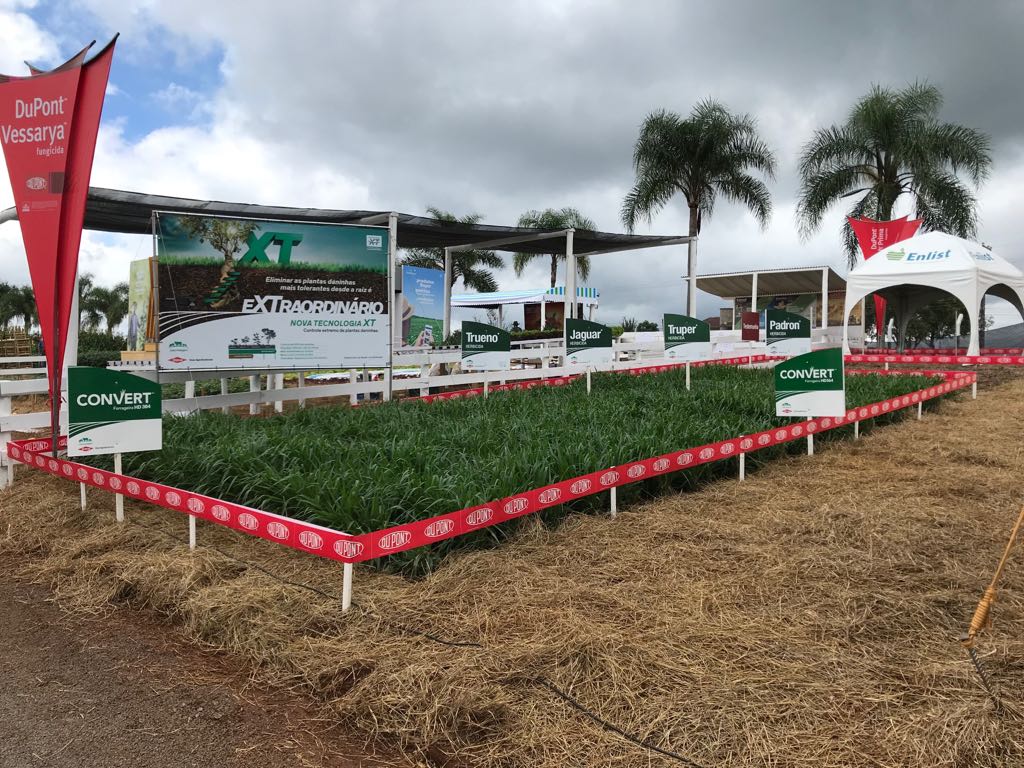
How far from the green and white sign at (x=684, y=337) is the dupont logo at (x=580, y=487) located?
8143mm

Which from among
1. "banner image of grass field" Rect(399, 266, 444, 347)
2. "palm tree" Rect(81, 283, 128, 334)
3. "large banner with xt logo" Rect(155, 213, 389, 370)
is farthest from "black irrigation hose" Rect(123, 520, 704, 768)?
"palm tree" Rect(81, 283, 128, 334)

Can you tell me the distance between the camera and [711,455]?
23.4 ft

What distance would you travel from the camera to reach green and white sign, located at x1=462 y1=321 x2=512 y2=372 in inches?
504

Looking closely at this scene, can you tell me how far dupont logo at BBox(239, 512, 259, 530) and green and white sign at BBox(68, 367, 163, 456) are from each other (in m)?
1.74

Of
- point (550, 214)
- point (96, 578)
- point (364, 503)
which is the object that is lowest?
point (96, 578)

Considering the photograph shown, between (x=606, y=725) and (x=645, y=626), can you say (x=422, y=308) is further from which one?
(x=606, y=725)

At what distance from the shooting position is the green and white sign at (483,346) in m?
12.8

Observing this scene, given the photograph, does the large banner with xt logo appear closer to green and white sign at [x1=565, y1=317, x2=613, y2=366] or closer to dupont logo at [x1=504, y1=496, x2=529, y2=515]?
green and white sign at [x1=565, y1=317, x2=613, y2=366]

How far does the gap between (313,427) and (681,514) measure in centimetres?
452

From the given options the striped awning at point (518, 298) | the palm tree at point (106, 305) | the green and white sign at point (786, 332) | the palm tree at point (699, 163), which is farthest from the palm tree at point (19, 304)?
the green and white sign at point (786, 332)

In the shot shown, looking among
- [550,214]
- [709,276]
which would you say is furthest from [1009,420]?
[550,214]

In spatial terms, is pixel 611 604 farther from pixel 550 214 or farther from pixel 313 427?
pixel 550 214

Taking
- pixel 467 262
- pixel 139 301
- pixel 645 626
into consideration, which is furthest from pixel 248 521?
pixel 467 262

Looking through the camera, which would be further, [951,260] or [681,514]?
[951,260]
